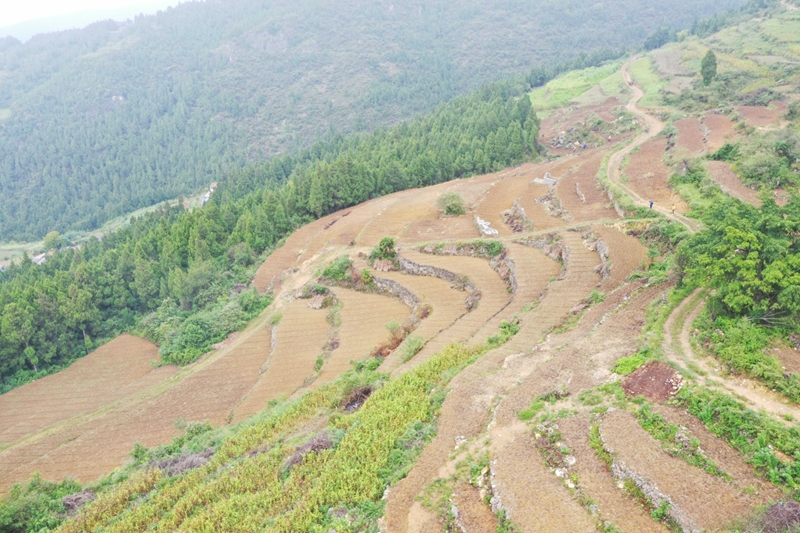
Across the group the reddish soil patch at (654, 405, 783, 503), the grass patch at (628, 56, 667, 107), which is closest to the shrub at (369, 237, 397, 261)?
the reddish soil patch at (654, 405, 783, 503)

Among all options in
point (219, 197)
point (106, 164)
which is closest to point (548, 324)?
point (219, 197)

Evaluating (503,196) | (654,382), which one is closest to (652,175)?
(503,196)

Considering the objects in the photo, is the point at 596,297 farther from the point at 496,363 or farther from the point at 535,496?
the point at 535,496

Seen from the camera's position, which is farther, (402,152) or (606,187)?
(402,152)

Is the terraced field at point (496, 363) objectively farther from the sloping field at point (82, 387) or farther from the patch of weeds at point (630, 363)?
the patch of weeds at point (630, 363)

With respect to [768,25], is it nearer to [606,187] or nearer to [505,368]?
[606,187]

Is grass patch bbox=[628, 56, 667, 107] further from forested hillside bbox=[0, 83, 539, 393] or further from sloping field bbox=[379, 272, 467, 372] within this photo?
sloping field bbox=[379, 272, 467, 372]
